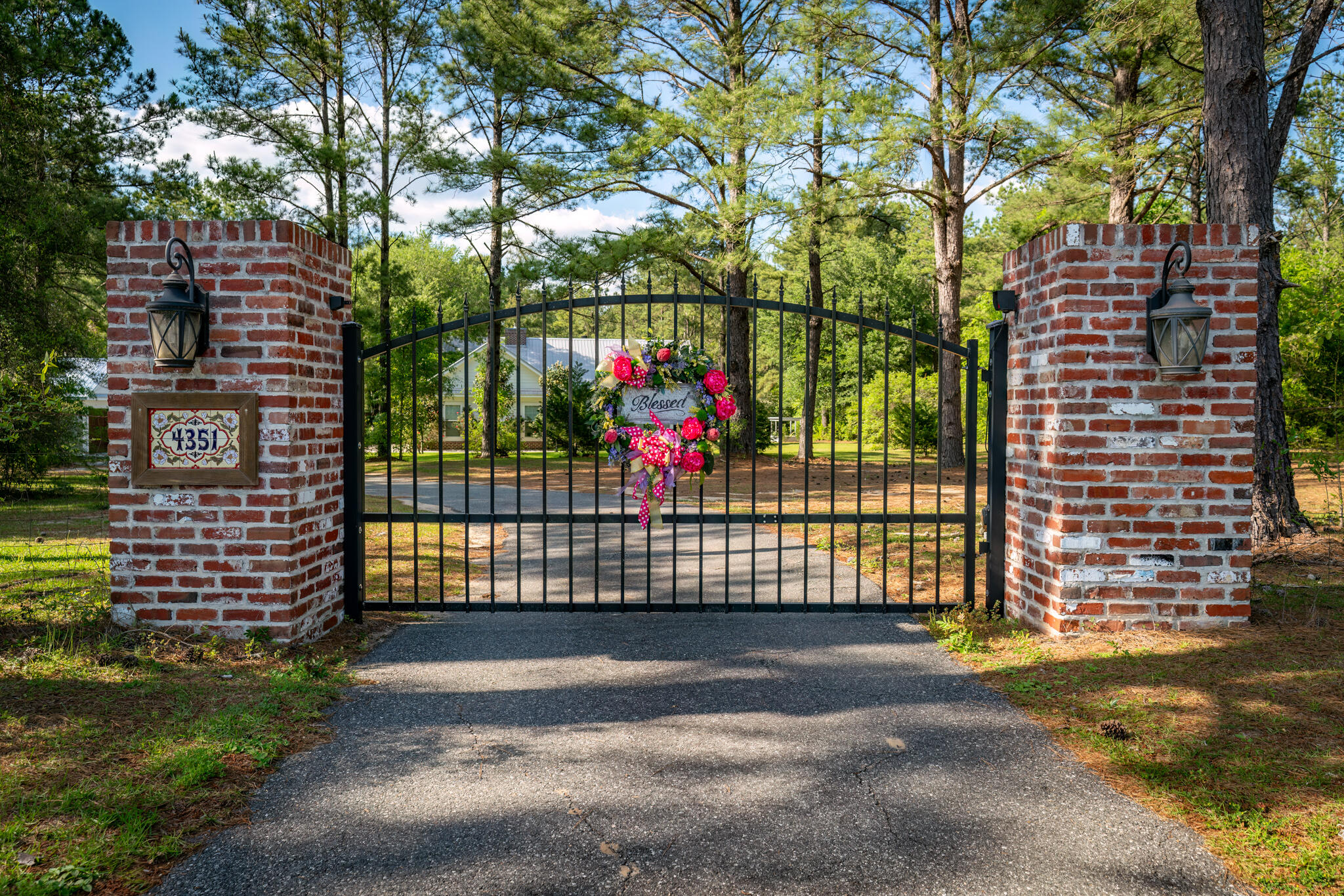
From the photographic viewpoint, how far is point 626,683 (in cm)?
412

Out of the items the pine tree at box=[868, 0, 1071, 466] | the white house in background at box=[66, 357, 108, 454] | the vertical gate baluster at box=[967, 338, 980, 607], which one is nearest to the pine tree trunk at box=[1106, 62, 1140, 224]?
the pine tree at box=[868, 0, 1071, 466]

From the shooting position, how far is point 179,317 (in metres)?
4.16

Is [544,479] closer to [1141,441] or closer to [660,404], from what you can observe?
[660,404]

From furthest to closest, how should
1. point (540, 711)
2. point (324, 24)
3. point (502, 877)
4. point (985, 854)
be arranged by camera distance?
point (324, 24), point (540, 711), point (985, 854), point (502, 877)

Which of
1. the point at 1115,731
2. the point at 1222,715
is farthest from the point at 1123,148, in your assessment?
the point at 1115,731

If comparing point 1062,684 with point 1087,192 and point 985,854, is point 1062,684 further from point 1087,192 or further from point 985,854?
point 1087,192

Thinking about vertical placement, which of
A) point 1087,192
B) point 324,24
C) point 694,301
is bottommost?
point 694,301

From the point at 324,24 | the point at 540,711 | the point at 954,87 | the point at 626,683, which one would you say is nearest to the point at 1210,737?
the point at 626,683

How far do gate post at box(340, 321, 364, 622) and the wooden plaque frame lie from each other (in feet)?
2.40

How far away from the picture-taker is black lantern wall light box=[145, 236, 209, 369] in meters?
4.14

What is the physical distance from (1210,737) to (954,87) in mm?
13445

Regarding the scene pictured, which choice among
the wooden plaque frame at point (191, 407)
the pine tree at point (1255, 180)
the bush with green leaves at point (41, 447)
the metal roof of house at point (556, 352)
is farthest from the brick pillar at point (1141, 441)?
the metal roof of house at point (556, 352)

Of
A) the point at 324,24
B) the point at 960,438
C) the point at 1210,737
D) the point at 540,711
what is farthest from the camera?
the point at 324,24

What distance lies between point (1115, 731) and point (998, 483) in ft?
6.61
